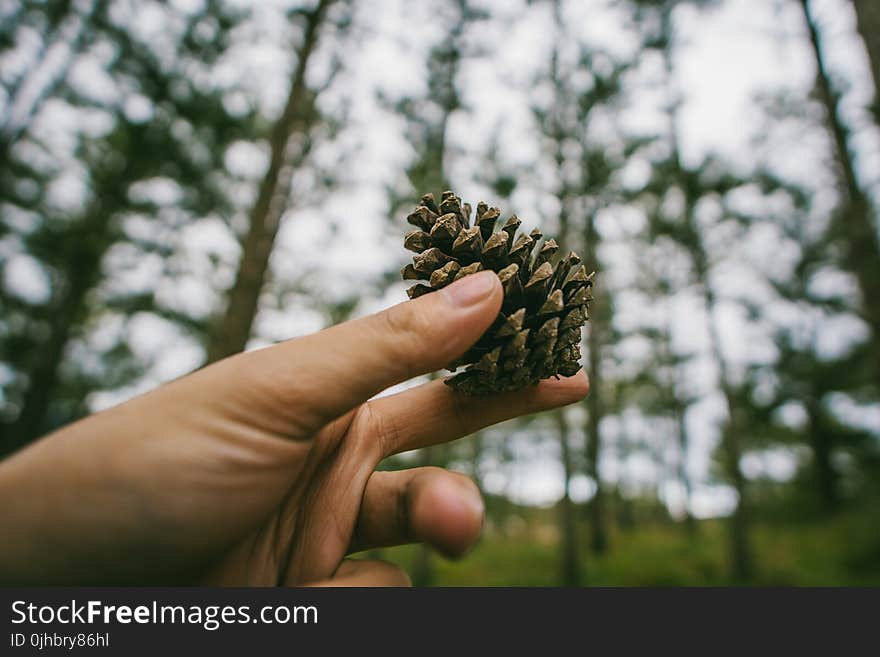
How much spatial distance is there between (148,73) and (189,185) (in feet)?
5.45

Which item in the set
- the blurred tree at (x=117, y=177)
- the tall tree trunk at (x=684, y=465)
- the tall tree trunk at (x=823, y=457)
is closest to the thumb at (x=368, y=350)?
the blurred tree at (x=117, y=177)

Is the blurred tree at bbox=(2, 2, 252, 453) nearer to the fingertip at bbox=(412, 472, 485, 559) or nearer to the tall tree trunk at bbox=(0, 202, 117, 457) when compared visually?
the tall tree trunk at bbox=(0, 202, 117, 457)

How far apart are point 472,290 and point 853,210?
23.2 feet

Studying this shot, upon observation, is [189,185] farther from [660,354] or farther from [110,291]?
[660,354]

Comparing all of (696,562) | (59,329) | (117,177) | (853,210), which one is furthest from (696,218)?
(59,329)

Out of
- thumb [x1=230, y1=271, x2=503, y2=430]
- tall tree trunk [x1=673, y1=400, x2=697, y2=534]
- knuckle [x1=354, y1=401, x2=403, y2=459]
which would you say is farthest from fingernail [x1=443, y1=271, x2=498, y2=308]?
tall tree trunk [x1=673, y1=400, x2=697, y2=534]

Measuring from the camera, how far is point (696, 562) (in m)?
10.4

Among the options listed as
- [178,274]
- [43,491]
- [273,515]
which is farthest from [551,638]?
[178,274]

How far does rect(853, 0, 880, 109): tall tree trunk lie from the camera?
183 inches

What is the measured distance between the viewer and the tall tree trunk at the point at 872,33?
4.66m

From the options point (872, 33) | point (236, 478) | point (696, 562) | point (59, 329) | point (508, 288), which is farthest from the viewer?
point (696, 562)

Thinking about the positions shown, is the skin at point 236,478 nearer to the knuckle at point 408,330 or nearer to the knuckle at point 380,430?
the knuckle at point 408,330

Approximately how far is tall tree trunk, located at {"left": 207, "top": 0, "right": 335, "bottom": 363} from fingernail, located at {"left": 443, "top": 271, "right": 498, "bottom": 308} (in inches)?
168

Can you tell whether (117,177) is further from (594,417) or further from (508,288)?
(594,417)
